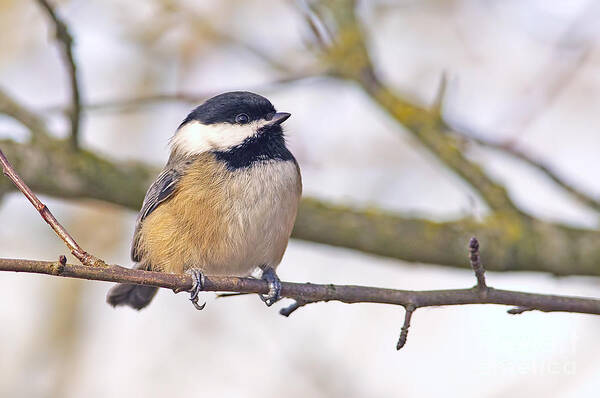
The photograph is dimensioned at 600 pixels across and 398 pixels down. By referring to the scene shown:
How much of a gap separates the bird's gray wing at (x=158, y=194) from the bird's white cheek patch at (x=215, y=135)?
0.14 metres

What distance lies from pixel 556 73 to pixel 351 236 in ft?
7.46

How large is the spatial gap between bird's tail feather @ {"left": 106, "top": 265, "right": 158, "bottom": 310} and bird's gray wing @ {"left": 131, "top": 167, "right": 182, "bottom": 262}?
147mm

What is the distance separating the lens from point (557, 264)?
3871 millimetres

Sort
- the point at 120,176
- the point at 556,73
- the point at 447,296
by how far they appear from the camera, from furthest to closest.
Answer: the point at 556,73
the point at 120,176
the point at 447,296

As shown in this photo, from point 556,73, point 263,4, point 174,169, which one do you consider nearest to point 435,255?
point 174,169

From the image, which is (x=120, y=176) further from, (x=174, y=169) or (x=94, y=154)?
(x=174, y=169)

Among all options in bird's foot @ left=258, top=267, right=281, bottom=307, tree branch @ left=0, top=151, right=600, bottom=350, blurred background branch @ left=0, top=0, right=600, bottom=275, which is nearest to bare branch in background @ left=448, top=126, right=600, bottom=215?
blurred background branch @ left=0, top=0, right=600, bottom=275

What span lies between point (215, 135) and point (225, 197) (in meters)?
0.37

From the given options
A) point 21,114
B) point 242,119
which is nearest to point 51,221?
point 242,119

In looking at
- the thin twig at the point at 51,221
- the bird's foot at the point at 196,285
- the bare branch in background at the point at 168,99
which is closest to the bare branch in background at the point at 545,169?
the bare branch in background at the point at 168,99

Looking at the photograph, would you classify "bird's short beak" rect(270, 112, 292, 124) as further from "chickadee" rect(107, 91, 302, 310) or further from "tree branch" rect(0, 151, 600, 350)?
"tree branch" rect(0, 151, 600, 350)

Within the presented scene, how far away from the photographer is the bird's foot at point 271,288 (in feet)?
8.61

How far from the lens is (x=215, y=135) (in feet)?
10.7

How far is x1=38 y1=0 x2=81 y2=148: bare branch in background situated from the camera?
331 cm
